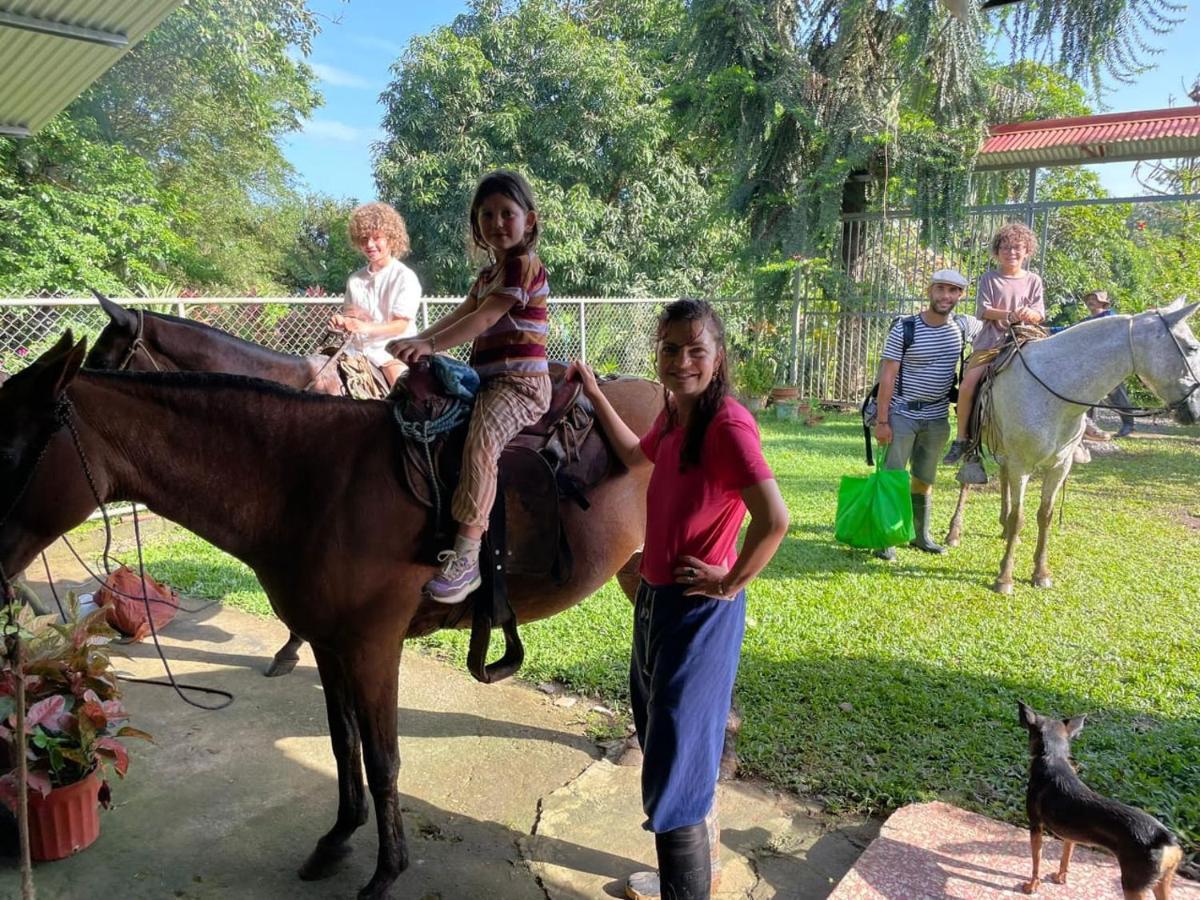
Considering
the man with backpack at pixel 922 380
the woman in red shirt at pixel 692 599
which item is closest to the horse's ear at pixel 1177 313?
the man with backpack at pixel 922 380

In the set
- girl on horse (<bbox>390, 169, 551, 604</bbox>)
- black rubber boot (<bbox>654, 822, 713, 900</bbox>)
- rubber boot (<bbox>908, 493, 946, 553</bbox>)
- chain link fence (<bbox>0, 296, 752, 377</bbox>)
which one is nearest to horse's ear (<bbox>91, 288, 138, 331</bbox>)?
chain link fence (<bbox>0, 296, 752, 377</bbox>)

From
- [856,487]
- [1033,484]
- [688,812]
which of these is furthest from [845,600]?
[1033,484]

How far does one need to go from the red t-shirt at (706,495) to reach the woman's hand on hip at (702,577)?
72 mm

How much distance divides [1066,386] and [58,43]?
271 inches

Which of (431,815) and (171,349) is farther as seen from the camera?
(171,349)

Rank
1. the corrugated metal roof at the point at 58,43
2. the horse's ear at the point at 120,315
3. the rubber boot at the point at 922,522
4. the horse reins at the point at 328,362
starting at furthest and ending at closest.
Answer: the rubber boot at the point at 922,522 → the corrugated metal roof at the point at 58,43 → the horse reins at the point at 328,362 → the horse's ear at the point at 120,315

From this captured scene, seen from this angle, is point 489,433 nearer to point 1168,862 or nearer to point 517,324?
point 517,324

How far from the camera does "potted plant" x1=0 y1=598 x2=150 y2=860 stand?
2498 millimetres

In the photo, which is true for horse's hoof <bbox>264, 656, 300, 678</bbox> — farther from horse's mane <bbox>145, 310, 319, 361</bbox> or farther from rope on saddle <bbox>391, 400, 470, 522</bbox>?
rope on saddle <bbox>391, 400, 470, 522</bbox>

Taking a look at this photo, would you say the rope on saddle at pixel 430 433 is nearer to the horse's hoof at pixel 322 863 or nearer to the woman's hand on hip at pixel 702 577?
the woman's hand on hip at pixel 702 577

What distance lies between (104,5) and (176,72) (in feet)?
48.7

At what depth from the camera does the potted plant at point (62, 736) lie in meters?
2.50

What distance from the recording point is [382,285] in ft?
15.1

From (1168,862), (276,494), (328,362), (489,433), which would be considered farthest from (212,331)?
(1168,862)
